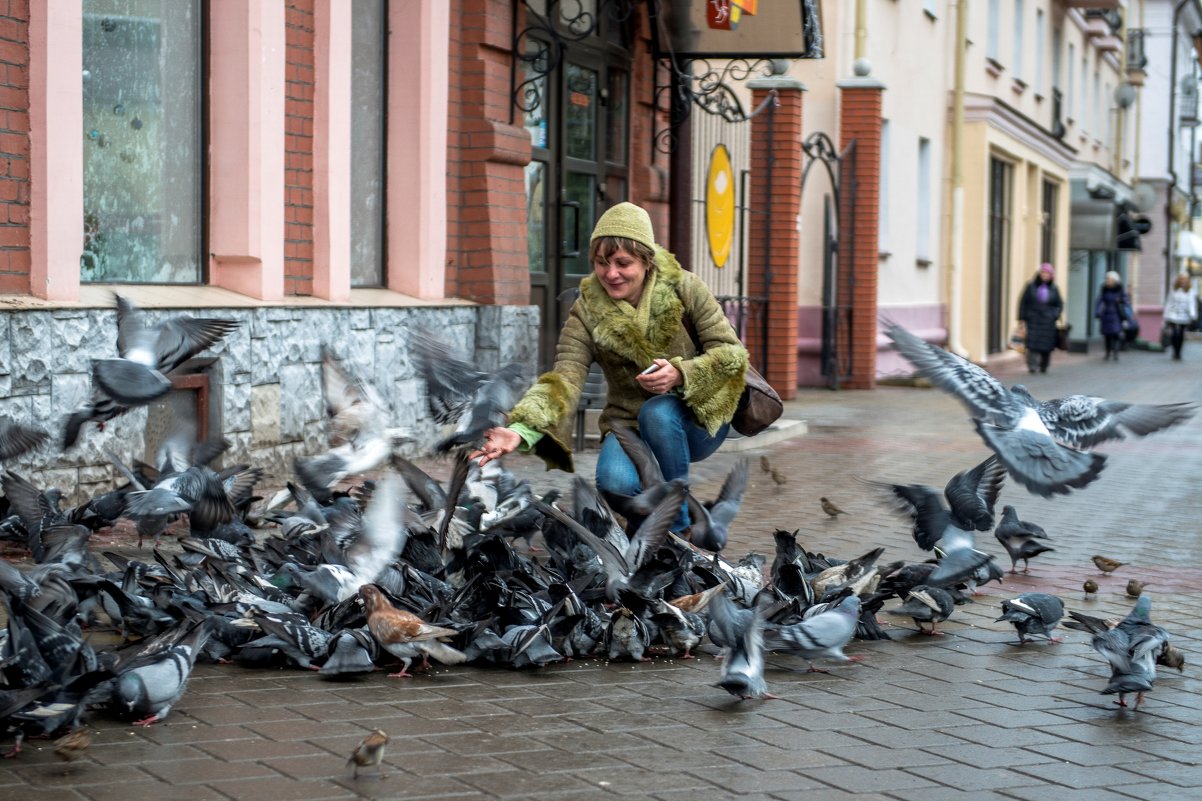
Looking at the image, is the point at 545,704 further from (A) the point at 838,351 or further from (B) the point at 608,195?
(A) the point at 838,351

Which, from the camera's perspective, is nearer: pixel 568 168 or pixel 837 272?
pixel 568 168

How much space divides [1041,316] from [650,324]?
2230 cm

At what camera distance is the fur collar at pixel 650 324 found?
21.5ft

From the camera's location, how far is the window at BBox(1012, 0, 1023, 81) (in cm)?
3391

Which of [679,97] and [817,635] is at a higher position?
[679,97]

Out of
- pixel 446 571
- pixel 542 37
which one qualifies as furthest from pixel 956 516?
pixel 542 37

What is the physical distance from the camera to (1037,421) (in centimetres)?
629

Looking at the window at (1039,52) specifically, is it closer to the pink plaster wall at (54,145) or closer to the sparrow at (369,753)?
the pink plaster wall at (54,145)

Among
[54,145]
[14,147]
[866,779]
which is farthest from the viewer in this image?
[54,145]

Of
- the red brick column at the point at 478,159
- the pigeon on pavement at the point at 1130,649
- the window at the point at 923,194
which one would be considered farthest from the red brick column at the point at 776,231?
the pigeon on pavement at the point at 1130,649

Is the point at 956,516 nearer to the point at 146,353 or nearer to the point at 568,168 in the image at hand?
the point at 146,353

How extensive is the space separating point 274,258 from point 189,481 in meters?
3.27

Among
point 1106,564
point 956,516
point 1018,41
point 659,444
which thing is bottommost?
point 1106,564

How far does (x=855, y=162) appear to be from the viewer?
21516 millimetres
